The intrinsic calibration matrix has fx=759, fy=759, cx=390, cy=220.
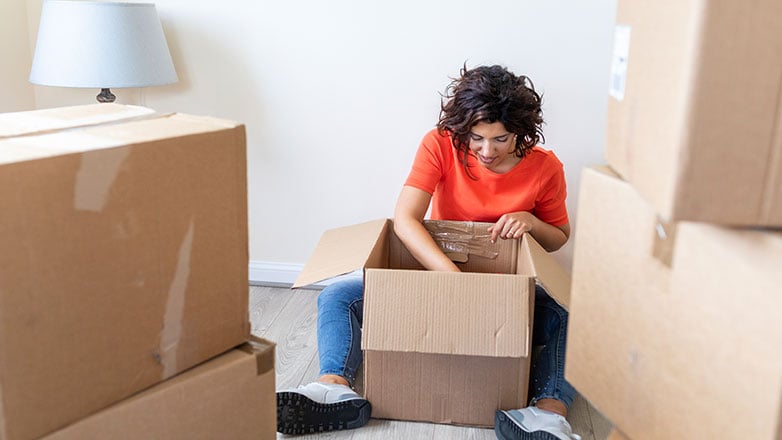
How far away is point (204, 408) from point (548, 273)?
0.88m

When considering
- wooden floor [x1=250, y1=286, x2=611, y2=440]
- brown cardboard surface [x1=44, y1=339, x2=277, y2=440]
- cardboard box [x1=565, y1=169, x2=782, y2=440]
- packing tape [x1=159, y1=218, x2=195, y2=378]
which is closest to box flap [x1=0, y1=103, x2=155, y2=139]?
packing tape [x1=159, y1=218, x2=195, y2=378]

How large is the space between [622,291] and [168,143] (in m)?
0.53

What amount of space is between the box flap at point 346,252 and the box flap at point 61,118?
628mm

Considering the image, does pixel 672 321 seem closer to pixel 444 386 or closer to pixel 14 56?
pixel 444 386

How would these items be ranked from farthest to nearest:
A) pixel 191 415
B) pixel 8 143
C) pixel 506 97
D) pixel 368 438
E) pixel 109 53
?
pixel 109 53 < pixel 506 97 < pixel 368 438 < pixel 191 415 < pixel 8 143

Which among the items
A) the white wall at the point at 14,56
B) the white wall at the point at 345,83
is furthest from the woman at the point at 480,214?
the white wall at the point at 14,56

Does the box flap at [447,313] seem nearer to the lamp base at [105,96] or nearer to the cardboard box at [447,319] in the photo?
the cardboard box at [447,319]

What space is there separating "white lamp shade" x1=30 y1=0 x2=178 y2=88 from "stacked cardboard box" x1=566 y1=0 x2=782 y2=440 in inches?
60.6

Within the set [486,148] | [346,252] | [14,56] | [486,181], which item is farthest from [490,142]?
[14,56]

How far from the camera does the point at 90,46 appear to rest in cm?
204

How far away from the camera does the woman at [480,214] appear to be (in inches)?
63.4

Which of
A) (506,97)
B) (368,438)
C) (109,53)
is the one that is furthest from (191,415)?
(109,53)

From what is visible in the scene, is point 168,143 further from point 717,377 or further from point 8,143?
point 717,377

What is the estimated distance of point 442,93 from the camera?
2209 millimetres
